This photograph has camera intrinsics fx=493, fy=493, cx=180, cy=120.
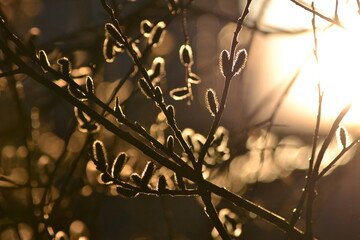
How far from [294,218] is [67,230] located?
150cm

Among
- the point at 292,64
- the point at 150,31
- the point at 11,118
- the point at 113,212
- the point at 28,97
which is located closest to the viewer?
the point at 150,31

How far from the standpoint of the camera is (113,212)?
6.42m

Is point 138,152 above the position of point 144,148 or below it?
below

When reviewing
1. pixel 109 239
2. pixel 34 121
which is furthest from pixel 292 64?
pixel 109 239

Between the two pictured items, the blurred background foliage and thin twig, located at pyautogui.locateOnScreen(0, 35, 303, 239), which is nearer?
thin twig, located at pyautogui.locateOnScreen(0, 35, 303, 239)

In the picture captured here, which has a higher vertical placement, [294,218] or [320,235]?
[294,218]

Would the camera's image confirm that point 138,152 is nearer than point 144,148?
No

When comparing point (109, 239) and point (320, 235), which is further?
point (109, 239)

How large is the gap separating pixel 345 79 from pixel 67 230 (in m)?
1.47

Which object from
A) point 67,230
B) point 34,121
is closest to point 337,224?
point 67,230

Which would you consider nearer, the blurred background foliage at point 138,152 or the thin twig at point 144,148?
the thin twig at point 144,148

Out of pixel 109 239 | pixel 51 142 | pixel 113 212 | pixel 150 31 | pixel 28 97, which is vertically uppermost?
pixel 150 31

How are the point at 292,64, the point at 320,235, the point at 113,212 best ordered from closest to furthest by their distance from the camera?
the point at 292,64, the point at 320,235, the point at 113,212

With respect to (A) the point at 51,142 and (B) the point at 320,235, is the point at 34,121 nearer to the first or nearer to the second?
(A) the point at 51,142
